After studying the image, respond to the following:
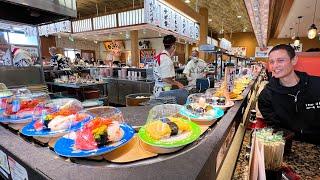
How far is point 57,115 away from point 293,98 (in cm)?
193

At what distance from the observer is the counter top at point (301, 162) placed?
3.84ft

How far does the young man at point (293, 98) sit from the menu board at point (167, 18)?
4.62 meters

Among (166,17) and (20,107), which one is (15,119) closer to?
(20,107)

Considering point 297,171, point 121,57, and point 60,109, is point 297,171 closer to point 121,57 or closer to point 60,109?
point 60,109

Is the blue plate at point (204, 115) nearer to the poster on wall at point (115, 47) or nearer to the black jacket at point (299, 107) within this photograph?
the black jacket at point (299, 107)

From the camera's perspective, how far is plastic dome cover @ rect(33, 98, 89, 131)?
3.82 ft

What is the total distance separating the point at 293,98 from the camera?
1.81 metres

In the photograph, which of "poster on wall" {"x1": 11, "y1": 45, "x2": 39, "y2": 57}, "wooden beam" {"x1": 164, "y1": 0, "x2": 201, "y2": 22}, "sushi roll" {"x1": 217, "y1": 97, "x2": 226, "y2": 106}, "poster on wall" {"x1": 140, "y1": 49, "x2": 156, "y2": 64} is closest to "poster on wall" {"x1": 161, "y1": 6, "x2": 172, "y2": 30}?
"wooden beam" {"x1": 164, "y1": 0, "x2": 201, "y2": 22}

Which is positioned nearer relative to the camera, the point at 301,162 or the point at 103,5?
the point at 301,162

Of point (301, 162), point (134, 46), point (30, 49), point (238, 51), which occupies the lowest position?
point (301, 162)

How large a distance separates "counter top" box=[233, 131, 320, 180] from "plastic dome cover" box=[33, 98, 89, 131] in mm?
1034

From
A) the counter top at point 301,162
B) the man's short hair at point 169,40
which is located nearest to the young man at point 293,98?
the counter top at point 301,162

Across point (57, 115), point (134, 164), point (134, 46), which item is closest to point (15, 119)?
point (57, 115)

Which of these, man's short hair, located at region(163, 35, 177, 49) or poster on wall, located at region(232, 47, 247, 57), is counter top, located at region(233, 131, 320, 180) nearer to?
man's short hair, located at region(163, 35, 177, 49)
